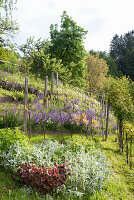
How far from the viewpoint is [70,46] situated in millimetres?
21312

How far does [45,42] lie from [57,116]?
13605 millimetres

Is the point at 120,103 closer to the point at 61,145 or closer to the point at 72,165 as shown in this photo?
the point at 61,145

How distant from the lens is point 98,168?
345 centimetres

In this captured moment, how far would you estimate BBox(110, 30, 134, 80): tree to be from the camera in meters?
39.4

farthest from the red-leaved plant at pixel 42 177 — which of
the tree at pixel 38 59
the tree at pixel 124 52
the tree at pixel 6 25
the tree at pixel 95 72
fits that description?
the tree at pixel 124 52

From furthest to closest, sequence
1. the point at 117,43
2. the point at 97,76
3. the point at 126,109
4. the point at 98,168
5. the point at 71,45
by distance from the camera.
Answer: the point at 117,43
the point at 97,76
the point at 71,45
the point at 126,109
the point at 98,168

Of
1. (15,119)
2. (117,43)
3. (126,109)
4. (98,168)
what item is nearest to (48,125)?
(15,119)

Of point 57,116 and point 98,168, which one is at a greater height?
point 57,116

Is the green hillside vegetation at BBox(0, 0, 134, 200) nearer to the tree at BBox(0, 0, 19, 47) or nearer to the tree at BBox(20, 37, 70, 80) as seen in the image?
the tree at BBox(0, 0, 19, 47)

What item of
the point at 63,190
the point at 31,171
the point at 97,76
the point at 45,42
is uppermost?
the point at 45,42

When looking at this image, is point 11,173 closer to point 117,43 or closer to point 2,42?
point 2,42

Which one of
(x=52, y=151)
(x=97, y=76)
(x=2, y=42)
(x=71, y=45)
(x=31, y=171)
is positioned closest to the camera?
(x=31, y=171)

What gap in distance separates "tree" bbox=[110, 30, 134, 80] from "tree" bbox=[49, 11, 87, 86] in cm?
2022

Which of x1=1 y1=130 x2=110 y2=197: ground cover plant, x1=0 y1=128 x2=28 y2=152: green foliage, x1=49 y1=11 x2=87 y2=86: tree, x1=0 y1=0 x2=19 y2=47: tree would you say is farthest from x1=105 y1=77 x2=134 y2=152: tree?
x1=49 y1=11 x2=87 y2=86: tree
